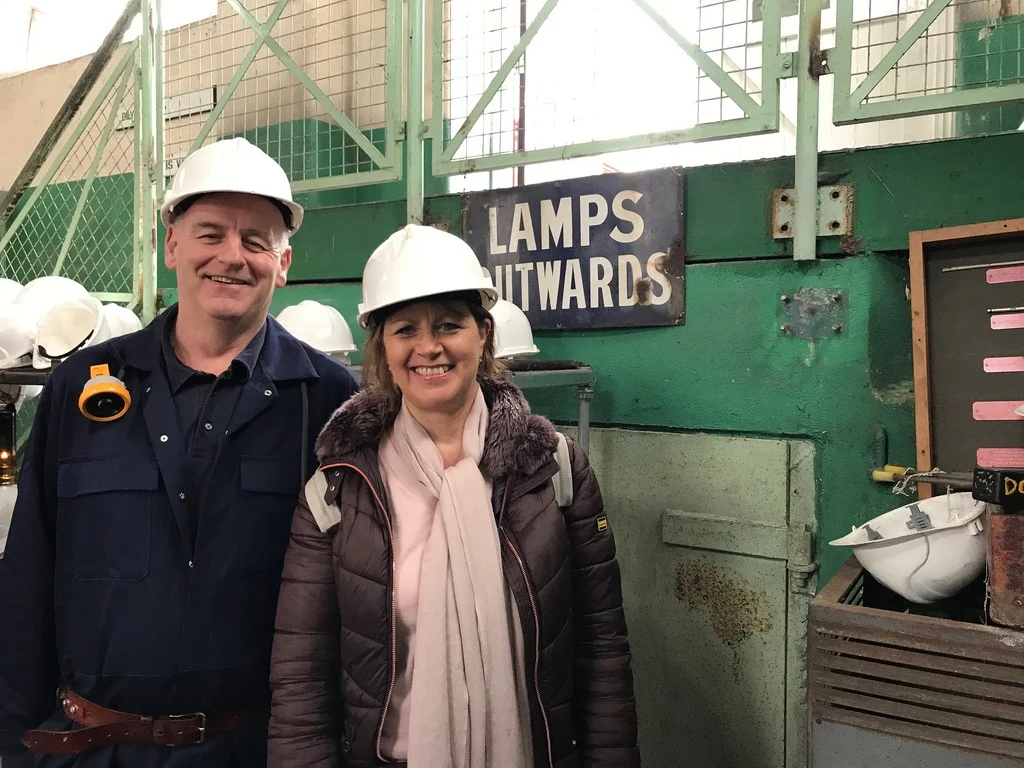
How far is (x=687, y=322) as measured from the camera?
8.07ft

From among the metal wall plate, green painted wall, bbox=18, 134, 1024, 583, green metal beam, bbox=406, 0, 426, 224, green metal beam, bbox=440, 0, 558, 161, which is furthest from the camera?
green metal beam, bbox=406, 0, 426, 224

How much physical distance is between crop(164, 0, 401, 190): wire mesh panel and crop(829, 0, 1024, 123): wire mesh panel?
166cm

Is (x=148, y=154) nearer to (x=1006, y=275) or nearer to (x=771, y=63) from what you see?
(x=771, y=63)

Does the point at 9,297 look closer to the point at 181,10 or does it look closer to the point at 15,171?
the point at 181,10

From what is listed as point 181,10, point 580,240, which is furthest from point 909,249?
point 181,10

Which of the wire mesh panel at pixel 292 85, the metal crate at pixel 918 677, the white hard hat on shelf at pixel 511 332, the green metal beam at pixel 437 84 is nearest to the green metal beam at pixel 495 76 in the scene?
the green metal beam at pixel 437 84

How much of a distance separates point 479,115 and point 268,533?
1.78 m

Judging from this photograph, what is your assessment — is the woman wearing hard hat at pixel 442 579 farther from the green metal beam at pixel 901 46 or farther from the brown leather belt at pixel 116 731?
the green metal beam at pixel 901 46

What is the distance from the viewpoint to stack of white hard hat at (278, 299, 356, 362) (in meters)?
2.75

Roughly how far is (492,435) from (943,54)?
189 centimetres

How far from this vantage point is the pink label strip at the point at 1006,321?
196 centimetres

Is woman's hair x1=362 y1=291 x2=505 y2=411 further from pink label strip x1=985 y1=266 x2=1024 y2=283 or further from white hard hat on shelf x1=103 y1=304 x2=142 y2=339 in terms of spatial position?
white hard hat on shelf x1=103 y1=304 x2=142 y2=339

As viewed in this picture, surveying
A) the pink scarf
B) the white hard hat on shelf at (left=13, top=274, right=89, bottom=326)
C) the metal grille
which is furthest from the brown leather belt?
the metal grille

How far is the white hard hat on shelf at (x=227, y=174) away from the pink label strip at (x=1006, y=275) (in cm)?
181
